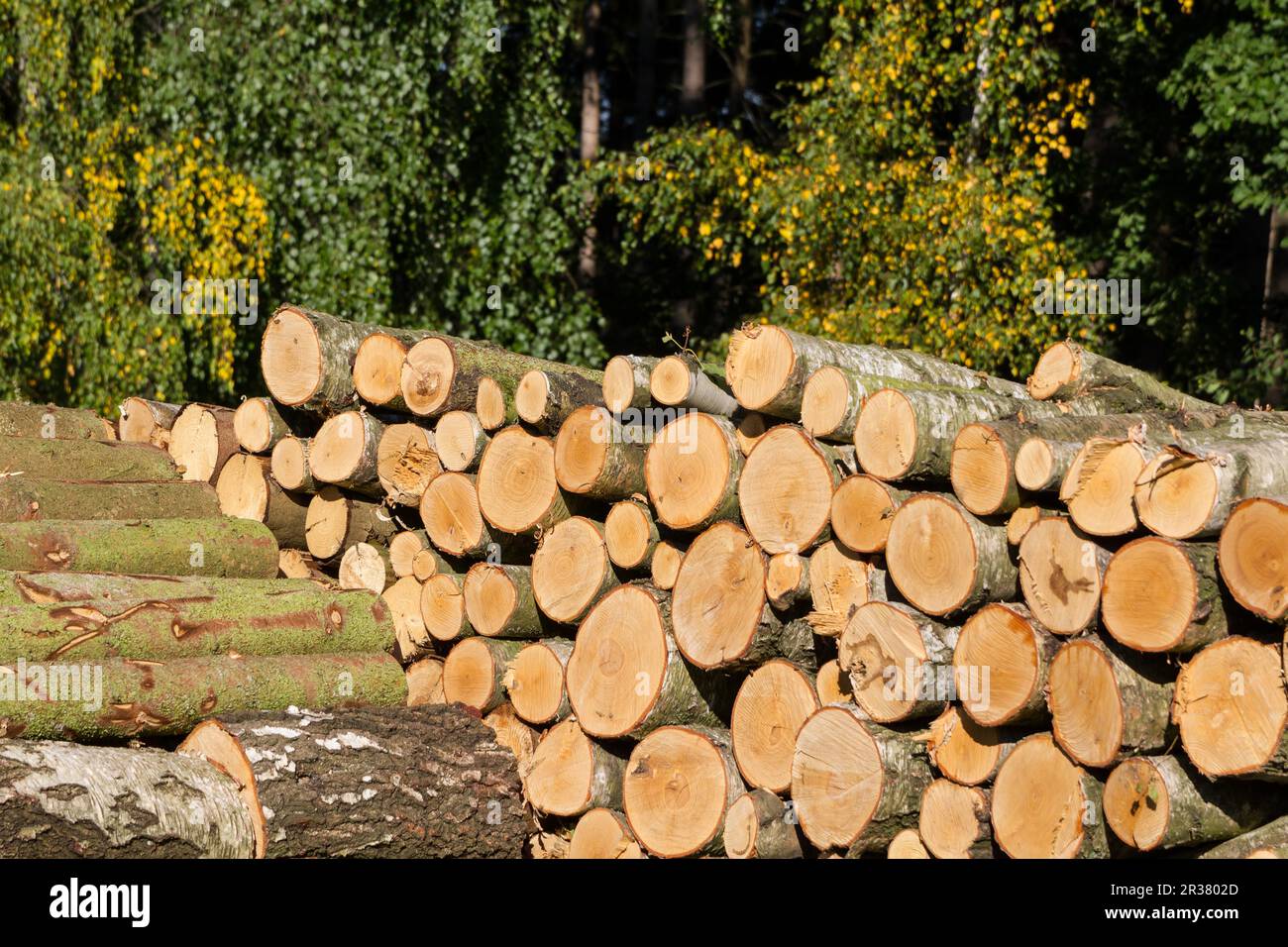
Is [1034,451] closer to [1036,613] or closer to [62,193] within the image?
[1036,613]

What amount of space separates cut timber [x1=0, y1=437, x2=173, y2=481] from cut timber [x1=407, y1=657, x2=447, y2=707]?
185 centimetres

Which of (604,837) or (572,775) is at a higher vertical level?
(572,775)

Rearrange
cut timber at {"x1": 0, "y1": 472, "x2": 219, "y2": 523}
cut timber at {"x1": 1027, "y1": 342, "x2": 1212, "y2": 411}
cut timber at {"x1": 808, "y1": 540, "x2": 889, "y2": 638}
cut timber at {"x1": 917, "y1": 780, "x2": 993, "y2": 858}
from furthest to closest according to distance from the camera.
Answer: cut timber at {"x1": 0, "y1": 472, "x2": 219, "y2": 523} < cut timber at {"x1": 1027, "y1": 342, "x2": 1212, "y2": 411} < cut timber at {"x1": 808, "y1": 540, "x2": 889, "y2": 638} < cut timber at {"x1": 917, "y1": 780, "x2": 993, "y2": 858}

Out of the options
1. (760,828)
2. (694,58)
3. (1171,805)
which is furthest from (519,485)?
(694,58)

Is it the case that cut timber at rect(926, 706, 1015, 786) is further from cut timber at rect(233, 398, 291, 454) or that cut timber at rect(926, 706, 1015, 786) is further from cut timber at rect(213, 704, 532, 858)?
cut timber at rect(233, 398, 291, 454)

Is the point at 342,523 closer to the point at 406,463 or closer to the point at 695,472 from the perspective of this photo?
the point at 406,463

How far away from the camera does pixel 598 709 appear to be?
5691 mm

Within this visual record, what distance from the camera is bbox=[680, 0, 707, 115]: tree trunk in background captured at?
14.8 metres

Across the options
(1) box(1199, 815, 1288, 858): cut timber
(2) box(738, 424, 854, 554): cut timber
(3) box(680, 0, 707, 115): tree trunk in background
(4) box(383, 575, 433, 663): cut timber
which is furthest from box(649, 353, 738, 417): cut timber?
(3) box(680, 0, 707, 115): tree trunk in background

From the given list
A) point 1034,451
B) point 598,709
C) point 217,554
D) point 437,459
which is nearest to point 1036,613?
point 1034,451

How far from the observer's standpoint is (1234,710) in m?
4.26

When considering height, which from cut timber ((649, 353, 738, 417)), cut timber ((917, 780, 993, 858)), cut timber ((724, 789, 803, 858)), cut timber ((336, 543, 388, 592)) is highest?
cut timber ((649, 353, 738, 417))

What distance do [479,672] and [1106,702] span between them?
2.97 metres
